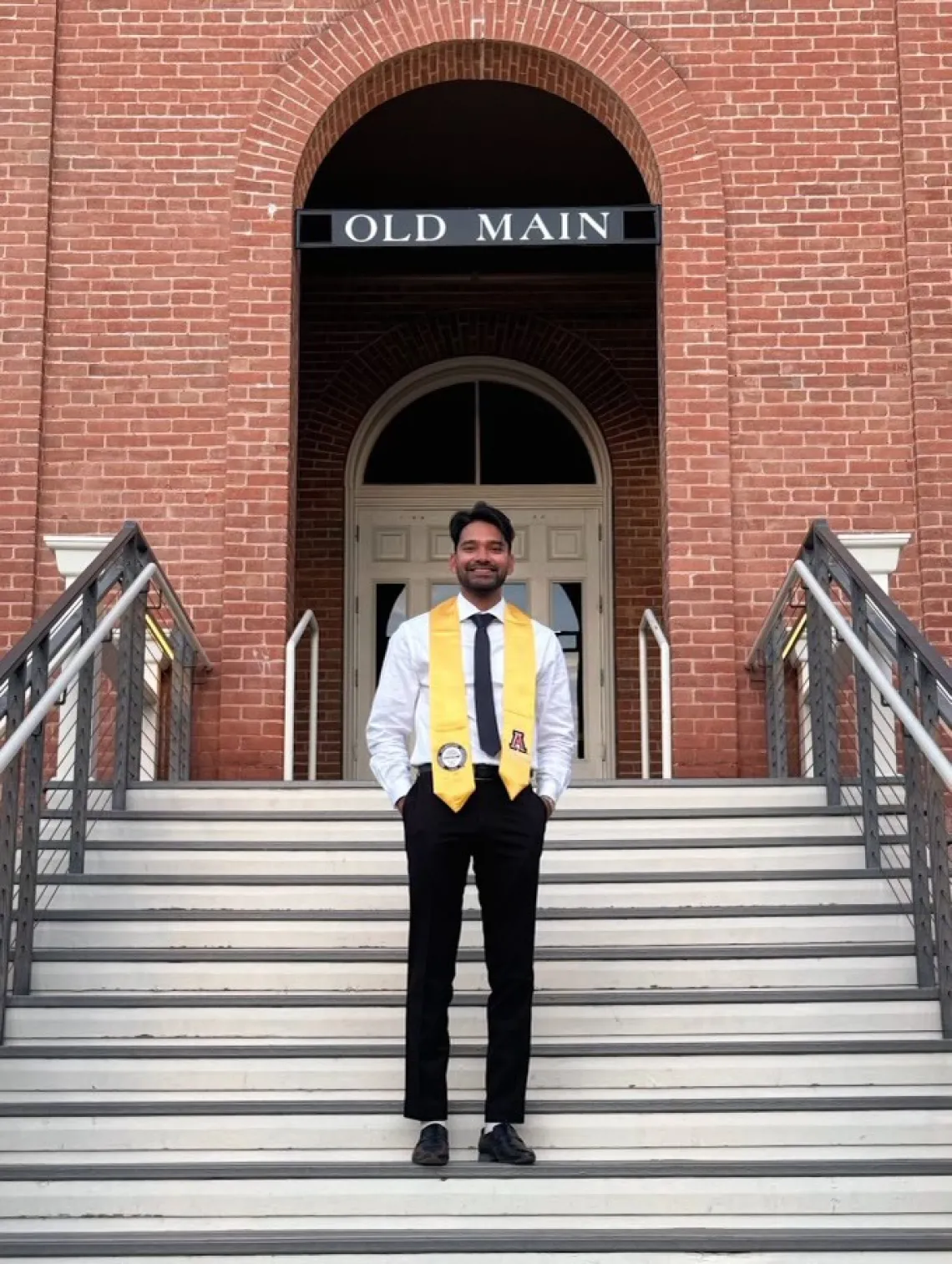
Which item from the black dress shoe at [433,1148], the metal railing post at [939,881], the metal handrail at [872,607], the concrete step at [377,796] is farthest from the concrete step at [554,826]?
the black dress shoe at [433,1148]

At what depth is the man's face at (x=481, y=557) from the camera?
612 cm

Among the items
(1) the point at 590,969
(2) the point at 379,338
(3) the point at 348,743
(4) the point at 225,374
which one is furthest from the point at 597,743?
(1) the point at 590,969

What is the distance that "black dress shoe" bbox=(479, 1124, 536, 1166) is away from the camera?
18.7ft

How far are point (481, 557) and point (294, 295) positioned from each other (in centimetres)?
525

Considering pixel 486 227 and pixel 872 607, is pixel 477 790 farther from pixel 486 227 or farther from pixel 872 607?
pixel 486 227

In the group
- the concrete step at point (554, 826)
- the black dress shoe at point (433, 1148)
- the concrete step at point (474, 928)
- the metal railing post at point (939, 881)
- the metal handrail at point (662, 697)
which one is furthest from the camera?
the metal handrail at point (662, 697)

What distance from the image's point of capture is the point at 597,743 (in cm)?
1387

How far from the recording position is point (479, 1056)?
6324 mm

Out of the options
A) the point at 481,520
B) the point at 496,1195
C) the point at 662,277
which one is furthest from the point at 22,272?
the point at 496,1195

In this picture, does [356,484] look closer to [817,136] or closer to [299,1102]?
[817,136]

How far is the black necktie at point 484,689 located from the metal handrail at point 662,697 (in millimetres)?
2940

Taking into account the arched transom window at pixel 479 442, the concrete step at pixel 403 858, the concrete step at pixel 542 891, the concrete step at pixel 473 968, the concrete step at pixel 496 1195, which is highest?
the arched transom window at pixel 479 442

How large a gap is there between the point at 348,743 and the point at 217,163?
441 cm

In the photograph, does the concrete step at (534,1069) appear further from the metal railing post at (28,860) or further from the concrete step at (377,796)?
the concrete step at (377,796)
